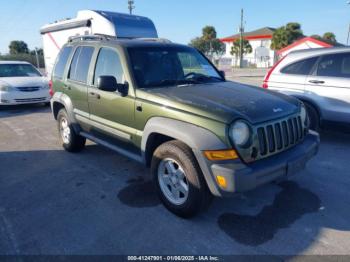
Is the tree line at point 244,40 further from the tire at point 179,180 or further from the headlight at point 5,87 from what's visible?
the tire at point 179,180

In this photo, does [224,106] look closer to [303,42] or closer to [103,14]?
[103,14]

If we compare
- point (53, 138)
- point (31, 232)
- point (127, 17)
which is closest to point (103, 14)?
point (127, 17)

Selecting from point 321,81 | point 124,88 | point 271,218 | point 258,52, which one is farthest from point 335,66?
point 258,52

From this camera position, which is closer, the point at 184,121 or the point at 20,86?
the point at 184,121

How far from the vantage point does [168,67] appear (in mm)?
4039

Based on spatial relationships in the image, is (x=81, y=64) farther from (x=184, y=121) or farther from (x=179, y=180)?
(x=179, y=180)

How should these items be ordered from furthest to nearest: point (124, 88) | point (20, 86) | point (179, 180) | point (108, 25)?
point (20, 86)
point (108, 25)
point (124, 88)
point (179, 180)

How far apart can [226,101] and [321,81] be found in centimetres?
330

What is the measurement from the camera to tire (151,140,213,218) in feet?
9.53

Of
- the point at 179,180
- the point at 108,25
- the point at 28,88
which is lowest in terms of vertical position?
the point at 179,180

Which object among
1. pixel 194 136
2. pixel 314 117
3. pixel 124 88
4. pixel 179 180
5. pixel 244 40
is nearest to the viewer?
pixel 194 136

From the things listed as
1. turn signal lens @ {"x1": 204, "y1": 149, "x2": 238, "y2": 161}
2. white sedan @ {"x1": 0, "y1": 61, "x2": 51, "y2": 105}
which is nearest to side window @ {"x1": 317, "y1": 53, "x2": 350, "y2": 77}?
turn signal lens @ {"x1": 204, "y1": 149, "x2": 238, "y2": 161}

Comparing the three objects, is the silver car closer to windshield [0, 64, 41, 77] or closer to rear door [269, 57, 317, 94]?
rear door [269, 57, 317, 94]

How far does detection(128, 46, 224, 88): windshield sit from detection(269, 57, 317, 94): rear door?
2140mm
